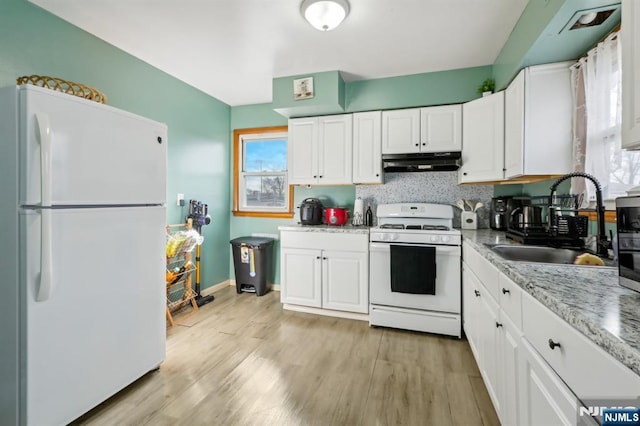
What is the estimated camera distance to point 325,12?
75.1 inches

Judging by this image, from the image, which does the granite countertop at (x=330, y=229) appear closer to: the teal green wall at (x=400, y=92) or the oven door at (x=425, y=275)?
the oven door at (x=425, y=275)

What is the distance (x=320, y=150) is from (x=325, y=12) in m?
1.45

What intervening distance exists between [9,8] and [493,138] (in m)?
3.69

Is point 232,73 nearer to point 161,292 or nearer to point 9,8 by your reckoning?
point 9,8

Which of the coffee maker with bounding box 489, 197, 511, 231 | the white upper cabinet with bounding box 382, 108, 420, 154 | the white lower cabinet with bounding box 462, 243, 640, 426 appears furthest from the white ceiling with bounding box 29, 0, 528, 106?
the white lower cabinet with bounding box 462, 243, 640, 426

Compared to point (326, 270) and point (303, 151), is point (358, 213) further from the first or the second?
point (303, 151)

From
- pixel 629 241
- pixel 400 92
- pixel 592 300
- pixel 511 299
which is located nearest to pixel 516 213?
pixel 511 299

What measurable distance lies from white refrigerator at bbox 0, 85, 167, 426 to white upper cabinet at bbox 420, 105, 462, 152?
96.0 inches

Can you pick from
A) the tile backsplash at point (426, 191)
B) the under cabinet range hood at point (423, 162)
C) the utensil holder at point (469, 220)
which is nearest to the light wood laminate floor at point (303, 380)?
the utensil holder at point (469, 220)

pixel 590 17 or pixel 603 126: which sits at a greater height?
pixel 590 17

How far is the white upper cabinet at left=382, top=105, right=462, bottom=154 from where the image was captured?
2.83 meters

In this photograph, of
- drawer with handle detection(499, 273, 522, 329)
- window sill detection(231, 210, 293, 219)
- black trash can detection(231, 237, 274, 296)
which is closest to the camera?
drawer with handle detection(499, 273, 522, 329)

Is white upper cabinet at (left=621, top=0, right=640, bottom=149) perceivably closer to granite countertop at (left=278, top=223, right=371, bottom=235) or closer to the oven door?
the oven door

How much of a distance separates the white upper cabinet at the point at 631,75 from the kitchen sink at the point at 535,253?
32.4 inches
